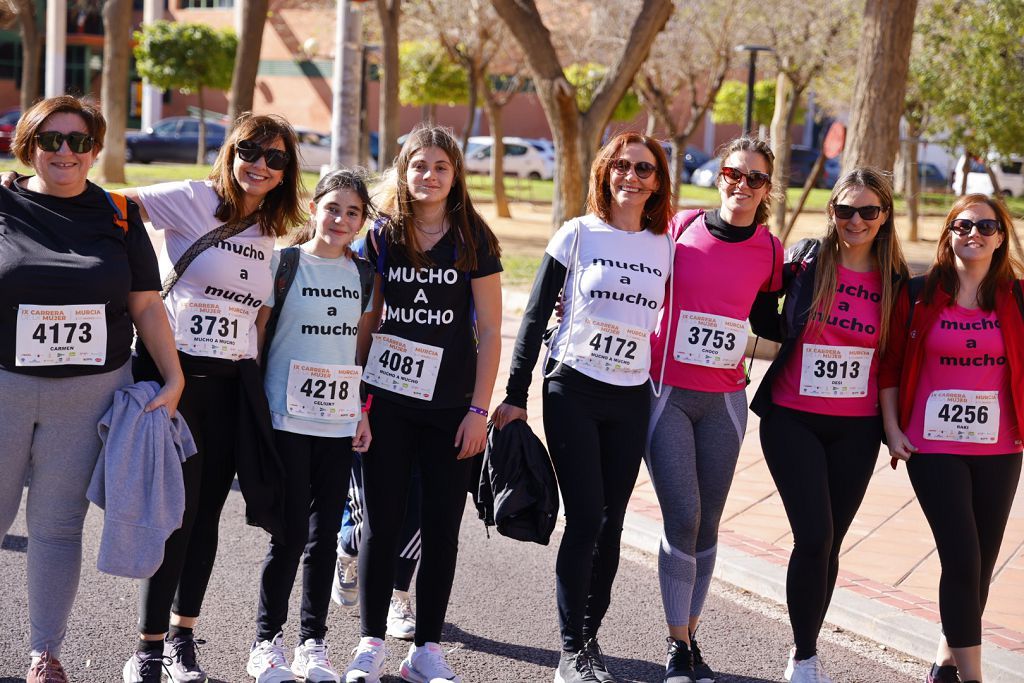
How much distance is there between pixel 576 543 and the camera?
4105 millimetres

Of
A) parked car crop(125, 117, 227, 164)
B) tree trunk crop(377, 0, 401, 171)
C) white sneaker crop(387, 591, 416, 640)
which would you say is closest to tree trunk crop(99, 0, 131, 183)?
tree trunk crop(377, 0, 401, 171)

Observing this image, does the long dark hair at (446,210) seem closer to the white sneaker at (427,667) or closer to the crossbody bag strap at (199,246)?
the crossbody bag strap at (199,246)

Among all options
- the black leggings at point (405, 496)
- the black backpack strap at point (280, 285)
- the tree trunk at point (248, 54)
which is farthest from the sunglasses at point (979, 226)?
the tree trunk at point (248, 54)

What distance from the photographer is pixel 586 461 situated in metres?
4.07

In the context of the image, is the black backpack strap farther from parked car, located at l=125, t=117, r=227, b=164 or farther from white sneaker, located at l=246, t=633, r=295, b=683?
parked car, located at l=125, t=117, r=227, b=164

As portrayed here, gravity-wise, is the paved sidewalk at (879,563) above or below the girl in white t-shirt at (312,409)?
below

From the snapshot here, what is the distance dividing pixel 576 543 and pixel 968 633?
4.64ft

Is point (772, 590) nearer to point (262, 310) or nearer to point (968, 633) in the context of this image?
point (968, 633)

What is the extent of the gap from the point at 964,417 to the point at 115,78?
68.7 feet

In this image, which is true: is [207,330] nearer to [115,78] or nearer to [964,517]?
[964,517]

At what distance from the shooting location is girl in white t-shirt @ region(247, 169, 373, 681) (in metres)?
4.04

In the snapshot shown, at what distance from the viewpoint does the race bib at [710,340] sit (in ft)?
13.8

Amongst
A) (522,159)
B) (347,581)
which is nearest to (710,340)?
(347,581)

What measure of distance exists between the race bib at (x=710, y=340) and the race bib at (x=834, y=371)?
0.81 feet
